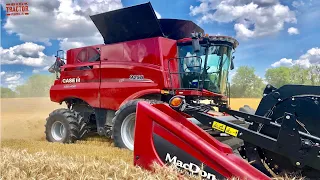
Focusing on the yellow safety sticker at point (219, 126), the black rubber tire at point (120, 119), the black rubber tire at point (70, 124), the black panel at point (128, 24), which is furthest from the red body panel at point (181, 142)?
the black rubber tire at point (70, 124)

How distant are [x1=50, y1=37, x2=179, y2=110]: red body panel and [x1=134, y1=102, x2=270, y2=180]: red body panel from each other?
10.1 feet

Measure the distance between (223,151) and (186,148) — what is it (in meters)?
0.33

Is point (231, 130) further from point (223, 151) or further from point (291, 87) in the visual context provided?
point (291, 87)

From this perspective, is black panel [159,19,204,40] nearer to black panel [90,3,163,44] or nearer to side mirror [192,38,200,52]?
black panel [90,3,163,44]

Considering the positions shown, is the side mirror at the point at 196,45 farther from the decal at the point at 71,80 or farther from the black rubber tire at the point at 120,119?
the decal at the point at 71,80

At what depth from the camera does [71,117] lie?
23.1ft

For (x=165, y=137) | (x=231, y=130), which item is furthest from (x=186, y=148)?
(x=231, y=130)

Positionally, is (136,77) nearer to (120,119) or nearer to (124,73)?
(124,73)

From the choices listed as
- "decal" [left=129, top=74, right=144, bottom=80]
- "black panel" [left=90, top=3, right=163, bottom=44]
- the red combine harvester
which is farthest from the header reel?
"black panel" [left=90, top=3, right=163, bottom=44]

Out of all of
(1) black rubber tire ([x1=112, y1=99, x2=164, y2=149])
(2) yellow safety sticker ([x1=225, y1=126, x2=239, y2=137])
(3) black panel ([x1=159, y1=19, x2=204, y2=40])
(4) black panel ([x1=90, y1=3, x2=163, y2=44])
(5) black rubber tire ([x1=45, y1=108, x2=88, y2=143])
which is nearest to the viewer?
(2) yellow safety sticker ([x1=225, y1=126, x2=239, y2=137])

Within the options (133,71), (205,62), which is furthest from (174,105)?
(133,71)

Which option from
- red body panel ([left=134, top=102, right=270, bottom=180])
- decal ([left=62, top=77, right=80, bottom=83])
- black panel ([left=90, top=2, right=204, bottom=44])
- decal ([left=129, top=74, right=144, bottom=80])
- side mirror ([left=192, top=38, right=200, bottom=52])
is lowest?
red body panel ([left=134, top=102, right=270, bottom=180])

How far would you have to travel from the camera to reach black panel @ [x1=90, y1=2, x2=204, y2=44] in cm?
646

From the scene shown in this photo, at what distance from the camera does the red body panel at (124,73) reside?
632cm
